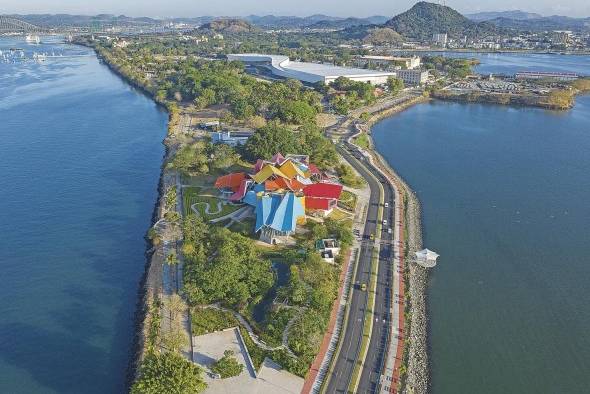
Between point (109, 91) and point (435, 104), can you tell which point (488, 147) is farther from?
point (109, 91)

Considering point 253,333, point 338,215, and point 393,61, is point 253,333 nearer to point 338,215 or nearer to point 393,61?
point 338,215

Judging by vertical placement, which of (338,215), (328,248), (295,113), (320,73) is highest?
(320,73)

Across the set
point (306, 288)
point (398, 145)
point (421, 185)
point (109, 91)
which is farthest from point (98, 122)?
point (306, 288)

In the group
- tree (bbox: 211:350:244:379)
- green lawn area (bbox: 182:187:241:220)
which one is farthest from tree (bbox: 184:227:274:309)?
green lawn area (bbox: 182:187:241:220)

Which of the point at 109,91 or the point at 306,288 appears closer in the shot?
the point at 306,288

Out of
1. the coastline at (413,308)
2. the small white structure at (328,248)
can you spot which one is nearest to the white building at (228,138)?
the coastline at (413,308)

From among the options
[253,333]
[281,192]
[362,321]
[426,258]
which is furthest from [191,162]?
[362,321]

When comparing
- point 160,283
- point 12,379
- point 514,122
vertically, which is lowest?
point 12,379
